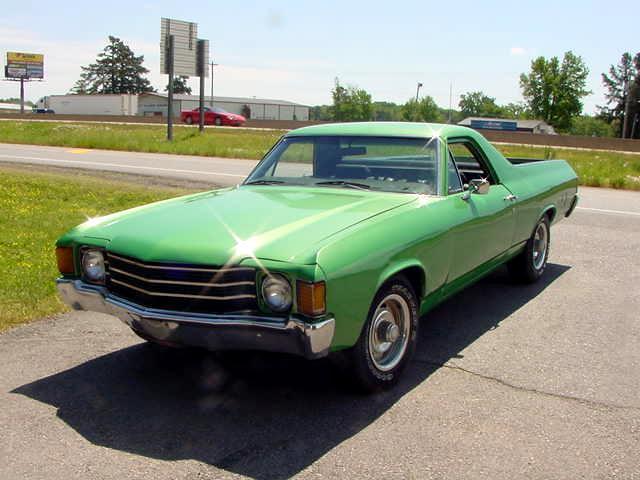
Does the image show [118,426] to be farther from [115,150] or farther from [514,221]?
[115,150]

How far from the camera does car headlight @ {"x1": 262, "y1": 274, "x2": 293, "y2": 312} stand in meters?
3.39

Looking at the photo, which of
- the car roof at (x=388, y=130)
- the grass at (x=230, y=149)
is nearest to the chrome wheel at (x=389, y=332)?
the car roof at (x=388, y=130)

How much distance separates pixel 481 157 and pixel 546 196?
1.06 metres

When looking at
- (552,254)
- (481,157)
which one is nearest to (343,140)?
(481,157)

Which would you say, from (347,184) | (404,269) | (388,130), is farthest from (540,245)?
(404,269)

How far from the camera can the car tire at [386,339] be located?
12.3ft

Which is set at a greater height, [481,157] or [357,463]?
[481,157]

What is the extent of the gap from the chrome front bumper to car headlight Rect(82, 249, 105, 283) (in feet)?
0.94

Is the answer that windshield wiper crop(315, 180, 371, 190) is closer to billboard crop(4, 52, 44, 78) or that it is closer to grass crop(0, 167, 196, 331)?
grass crop(0, 167, 196, 331)

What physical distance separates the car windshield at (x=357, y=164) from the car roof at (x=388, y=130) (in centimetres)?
5

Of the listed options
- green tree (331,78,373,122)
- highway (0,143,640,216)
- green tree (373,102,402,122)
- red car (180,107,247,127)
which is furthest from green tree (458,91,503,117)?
highway (0,143,640,216)

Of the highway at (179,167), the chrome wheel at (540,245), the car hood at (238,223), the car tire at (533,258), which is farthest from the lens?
the highway at (179,167)

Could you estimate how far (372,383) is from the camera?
3.84m

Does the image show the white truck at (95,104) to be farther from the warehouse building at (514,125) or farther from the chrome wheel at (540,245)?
the chrome wheel at (540,245)
